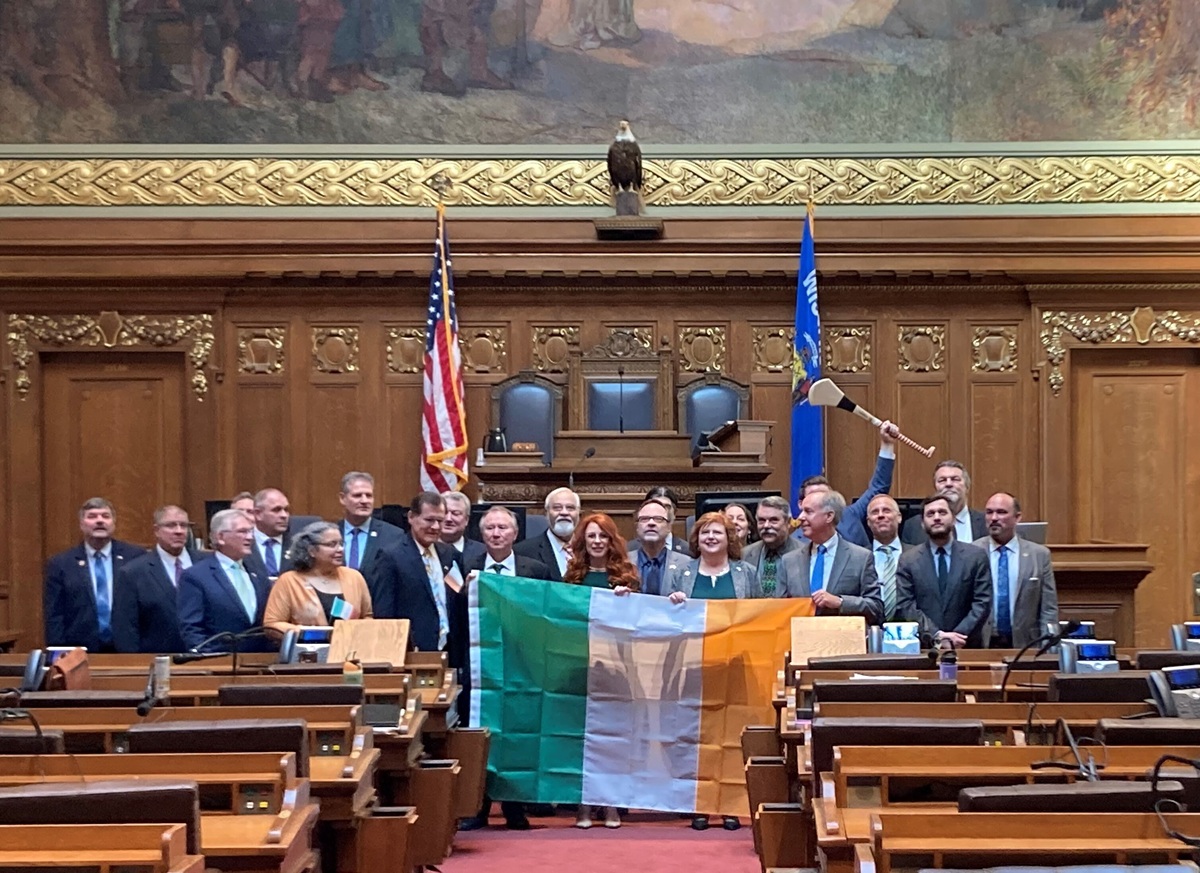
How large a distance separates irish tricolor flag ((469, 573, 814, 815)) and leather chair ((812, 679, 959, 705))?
183 centimetres

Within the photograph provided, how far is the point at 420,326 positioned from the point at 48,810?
1004 centimetres

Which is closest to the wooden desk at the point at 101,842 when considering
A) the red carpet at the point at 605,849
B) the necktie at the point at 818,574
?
the red carpet at the point at 605,849

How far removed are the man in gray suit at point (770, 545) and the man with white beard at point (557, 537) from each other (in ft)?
2.83

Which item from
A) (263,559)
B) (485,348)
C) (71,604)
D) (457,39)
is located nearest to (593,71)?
(457,39)

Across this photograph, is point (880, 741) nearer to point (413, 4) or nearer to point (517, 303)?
point (517, 303)

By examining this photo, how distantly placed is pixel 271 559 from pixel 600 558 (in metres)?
2.11

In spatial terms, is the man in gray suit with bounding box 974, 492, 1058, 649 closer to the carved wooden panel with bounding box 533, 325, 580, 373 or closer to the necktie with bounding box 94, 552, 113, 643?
the necktie with bounding box 94, 552, 113, 643

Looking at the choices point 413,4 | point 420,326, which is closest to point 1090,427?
point 420,326

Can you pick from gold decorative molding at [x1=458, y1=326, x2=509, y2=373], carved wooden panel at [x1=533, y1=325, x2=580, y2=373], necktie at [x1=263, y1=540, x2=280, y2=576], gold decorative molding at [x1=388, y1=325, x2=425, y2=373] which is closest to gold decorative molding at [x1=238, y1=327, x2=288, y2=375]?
gold decorative molding at [x1=388, y1=325, x2=425, y2=373]

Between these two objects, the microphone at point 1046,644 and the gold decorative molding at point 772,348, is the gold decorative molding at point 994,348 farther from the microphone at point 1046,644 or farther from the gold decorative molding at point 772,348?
the microphone at point 1046,644

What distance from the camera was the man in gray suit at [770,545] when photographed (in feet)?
26.3

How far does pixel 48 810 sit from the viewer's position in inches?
145

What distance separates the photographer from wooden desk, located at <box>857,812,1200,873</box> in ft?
11.4

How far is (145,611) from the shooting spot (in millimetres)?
7844
